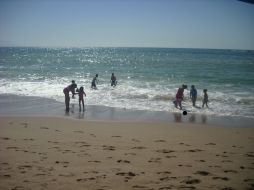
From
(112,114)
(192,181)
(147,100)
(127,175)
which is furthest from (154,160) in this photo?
(147,100)

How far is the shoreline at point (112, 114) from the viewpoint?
12.3 m

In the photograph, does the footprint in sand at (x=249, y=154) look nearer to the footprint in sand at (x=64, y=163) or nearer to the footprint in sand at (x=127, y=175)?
the footprint in sand at (x=127, y=175)

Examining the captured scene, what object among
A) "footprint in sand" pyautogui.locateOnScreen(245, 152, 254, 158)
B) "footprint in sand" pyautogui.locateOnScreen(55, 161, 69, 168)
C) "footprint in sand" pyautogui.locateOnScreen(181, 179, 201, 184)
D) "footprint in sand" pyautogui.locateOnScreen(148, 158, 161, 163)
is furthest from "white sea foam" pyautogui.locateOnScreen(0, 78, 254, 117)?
"footprint in sand" pyautogui.locateOnScreen(181, 179, 201, 184)

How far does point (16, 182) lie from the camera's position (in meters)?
5.18

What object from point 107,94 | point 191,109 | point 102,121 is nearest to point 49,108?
point 102,121

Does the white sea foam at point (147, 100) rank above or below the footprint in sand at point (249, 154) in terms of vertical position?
above

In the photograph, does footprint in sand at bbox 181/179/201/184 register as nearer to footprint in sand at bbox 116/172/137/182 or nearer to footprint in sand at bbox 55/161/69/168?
footprint in sand at bbox 116/172/137/182

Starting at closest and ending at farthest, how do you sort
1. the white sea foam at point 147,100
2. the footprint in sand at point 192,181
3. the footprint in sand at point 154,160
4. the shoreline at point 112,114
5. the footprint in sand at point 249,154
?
the footprint in sand at point 192,181 < the footprint in sand at point 154,160 < the footprint in sand at point 249,154 < the shoreline at point 112,114 < the white sea foam at point 147,100

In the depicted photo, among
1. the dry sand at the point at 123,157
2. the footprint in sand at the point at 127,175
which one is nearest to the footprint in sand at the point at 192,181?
the dry sand at the point at 123,157

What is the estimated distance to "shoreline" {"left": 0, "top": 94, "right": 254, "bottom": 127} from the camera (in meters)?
12.3

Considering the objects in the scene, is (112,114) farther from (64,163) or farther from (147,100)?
(64,163)

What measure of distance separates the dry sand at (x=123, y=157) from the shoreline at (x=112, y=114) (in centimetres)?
146

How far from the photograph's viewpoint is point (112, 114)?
13.5 meters

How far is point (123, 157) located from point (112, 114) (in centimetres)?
679
